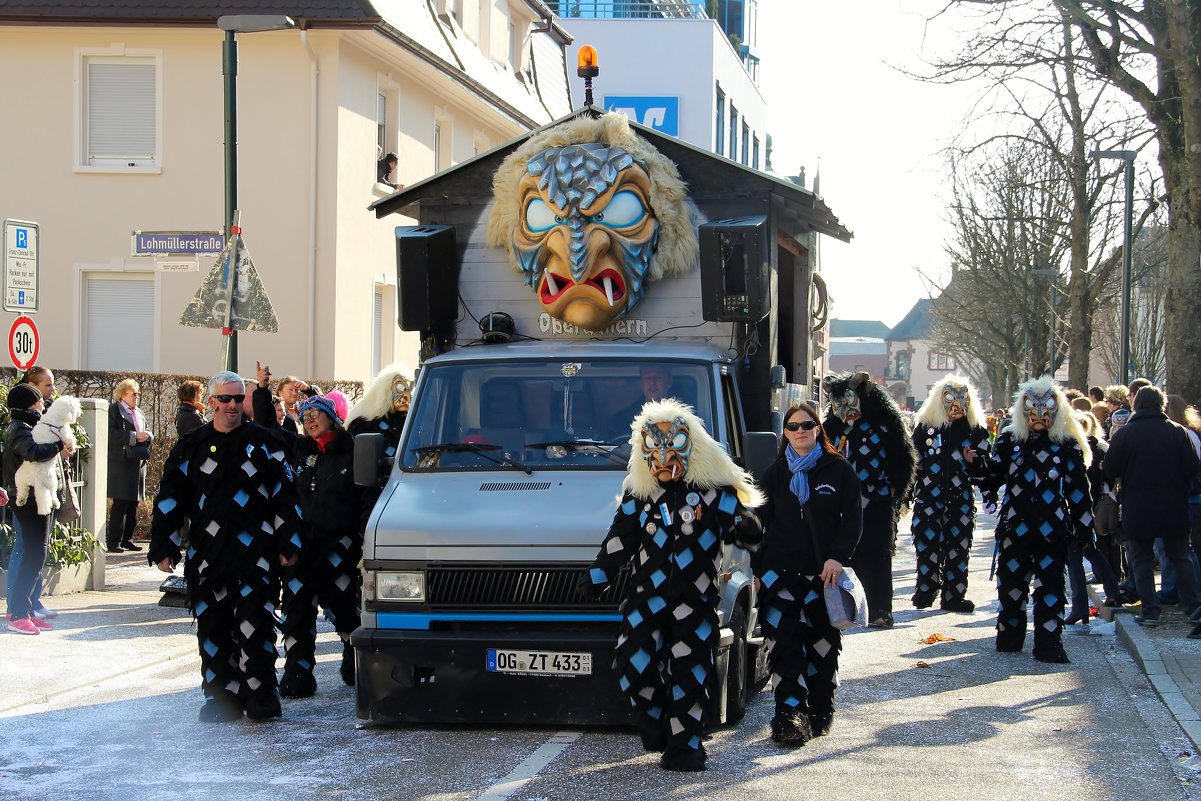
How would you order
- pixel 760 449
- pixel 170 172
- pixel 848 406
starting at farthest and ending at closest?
pixel 170 172, pixel 848 406, pixel 760 449

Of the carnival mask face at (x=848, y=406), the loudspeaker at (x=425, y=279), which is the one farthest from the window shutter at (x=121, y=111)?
the loudspeaker at (x=425, y=279)

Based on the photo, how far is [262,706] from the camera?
28.1 ft

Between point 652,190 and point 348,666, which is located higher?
point 652,190

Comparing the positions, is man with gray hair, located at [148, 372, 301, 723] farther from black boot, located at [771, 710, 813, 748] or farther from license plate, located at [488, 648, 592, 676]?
black boot, located at [771, 710, 813, 748]

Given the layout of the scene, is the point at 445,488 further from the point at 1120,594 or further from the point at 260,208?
the point at 260,208

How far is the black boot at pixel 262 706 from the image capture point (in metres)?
8.57

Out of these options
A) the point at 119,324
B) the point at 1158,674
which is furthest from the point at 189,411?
the point at 119,324

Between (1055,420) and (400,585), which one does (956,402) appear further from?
(400,585)

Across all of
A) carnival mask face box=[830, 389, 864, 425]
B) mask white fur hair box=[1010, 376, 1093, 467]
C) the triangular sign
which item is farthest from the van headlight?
the triangular sign

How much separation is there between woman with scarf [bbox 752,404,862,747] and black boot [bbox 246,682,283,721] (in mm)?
2657

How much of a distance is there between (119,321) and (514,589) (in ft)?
57.2

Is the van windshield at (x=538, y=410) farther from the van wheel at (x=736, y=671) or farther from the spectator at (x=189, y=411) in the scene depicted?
the spectator at (x=189, y=411)

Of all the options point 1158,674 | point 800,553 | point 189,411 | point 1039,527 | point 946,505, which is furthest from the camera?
point 189,411

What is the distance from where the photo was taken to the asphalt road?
278 inches
